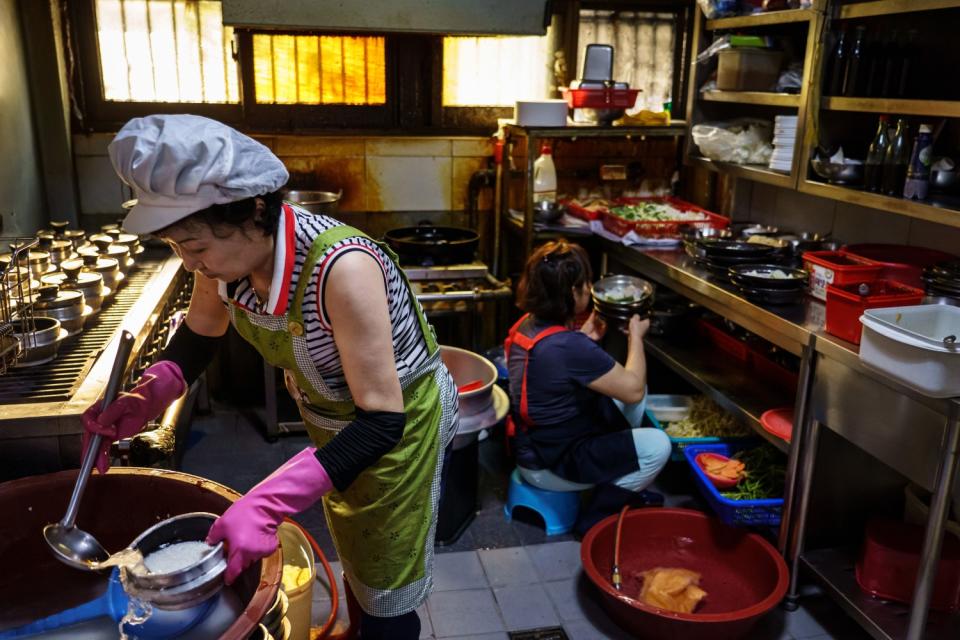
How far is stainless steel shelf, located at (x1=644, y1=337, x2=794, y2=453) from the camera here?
11.0 feet

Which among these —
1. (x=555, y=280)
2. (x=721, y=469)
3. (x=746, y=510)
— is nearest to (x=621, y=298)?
(x=555, y=280)

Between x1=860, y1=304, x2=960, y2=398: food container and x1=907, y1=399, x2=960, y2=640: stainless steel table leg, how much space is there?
0.09 metres


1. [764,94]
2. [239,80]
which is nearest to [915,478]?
[764,94]

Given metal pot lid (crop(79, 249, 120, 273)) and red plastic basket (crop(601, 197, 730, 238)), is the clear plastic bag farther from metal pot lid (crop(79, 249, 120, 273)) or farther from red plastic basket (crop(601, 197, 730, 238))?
metal pot lid (crop(79, 249, 120, 273))

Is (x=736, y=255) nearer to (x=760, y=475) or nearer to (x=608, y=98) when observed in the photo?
(x=760, y=475)

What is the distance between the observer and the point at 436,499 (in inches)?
86.0

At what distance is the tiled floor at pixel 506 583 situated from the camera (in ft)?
9.57

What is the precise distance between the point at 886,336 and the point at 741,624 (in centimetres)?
106

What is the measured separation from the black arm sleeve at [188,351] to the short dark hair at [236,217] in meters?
0.58

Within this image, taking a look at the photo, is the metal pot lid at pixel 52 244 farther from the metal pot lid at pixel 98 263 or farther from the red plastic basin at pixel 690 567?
the red plastic basin at pixel 690 567

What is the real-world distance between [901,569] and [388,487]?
74.2 inches

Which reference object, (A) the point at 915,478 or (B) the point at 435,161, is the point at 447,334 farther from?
(A) the point at 915,478

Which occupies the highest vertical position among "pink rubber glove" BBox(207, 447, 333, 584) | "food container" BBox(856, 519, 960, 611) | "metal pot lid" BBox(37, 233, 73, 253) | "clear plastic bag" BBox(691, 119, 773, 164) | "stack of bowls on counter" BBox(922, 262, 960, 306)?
"clear plastic bag" BBox(691, 119, 773, 164)

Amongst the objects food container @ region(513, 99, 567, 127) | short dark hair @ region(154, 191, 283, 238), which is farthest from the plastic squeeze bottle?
short dark hair @ region(154, 191, 283, 238)
